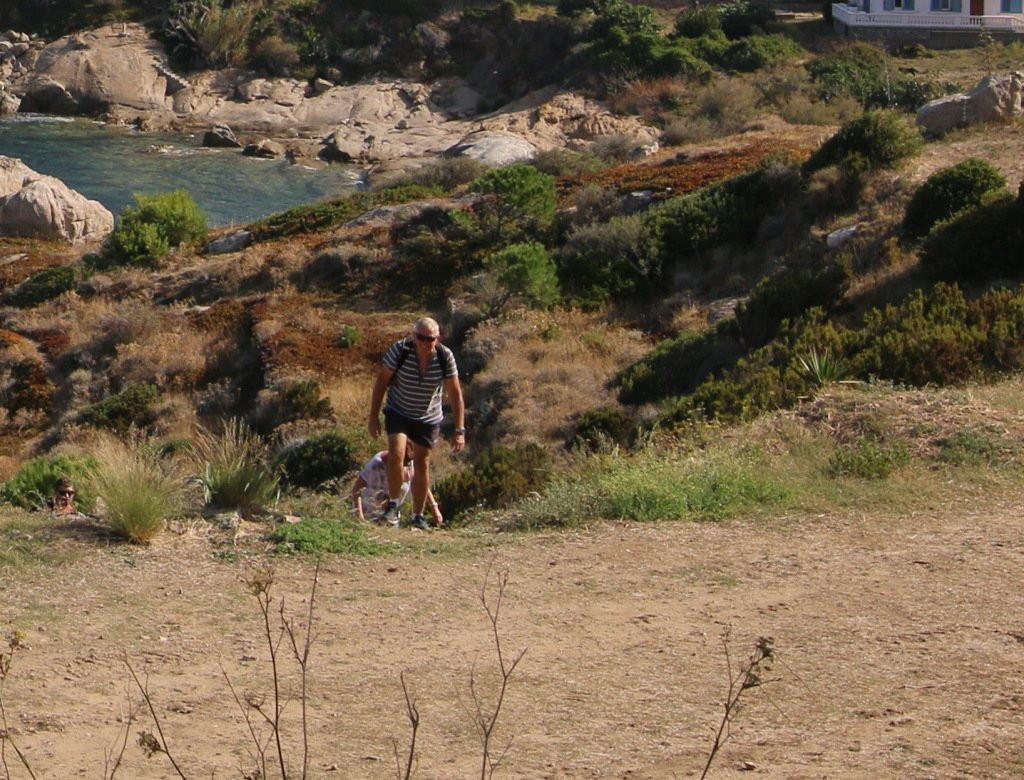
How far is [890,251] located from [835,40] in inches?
1689

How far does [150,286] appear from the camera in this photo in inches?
1231

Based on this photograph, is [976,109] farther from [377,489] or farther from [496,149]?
[496,149]

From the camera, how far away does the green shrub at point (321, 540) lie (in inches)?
368

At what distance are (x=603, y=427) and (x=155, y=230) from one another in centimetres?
1993

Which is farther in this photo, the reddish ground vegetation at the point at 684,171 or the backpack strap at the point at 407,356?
the reddish ground vegetation at the point at 684,171

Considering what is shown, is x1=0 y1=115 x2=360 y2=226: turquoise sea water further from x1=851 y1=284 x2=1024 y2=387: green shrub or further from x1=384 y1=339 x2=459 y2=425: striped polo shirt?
x1=384 y1=339 x2=459 y2=425: striped polo shirt

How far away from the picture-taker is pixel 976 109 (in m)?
30.0

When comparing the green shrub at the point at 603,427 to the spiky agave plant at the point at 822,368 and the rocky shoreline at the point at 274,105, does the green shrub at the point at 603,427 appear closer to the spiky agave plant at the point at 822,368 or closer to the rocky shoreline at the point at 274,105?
the spiky agave plant at the point at 822,368

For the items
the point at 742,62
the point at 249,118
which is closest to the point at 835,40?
the point at 742,62

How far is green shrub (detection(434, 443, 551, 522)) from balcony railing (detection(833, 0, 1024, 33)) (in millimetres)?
52731

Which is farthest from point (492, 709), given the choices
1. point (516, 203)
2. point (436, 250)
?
point (516, 203)

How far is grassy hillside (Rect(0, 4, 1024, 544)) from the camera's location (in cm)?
1183

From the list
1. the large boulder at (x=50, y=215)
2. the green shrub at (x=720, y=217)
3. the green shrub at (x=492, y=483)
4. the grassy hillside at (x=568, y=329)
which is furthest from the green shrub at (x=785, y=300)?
the large boulder at (x=50, y=215)

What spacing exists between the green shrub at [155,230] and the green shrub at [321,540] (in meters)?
25.3
